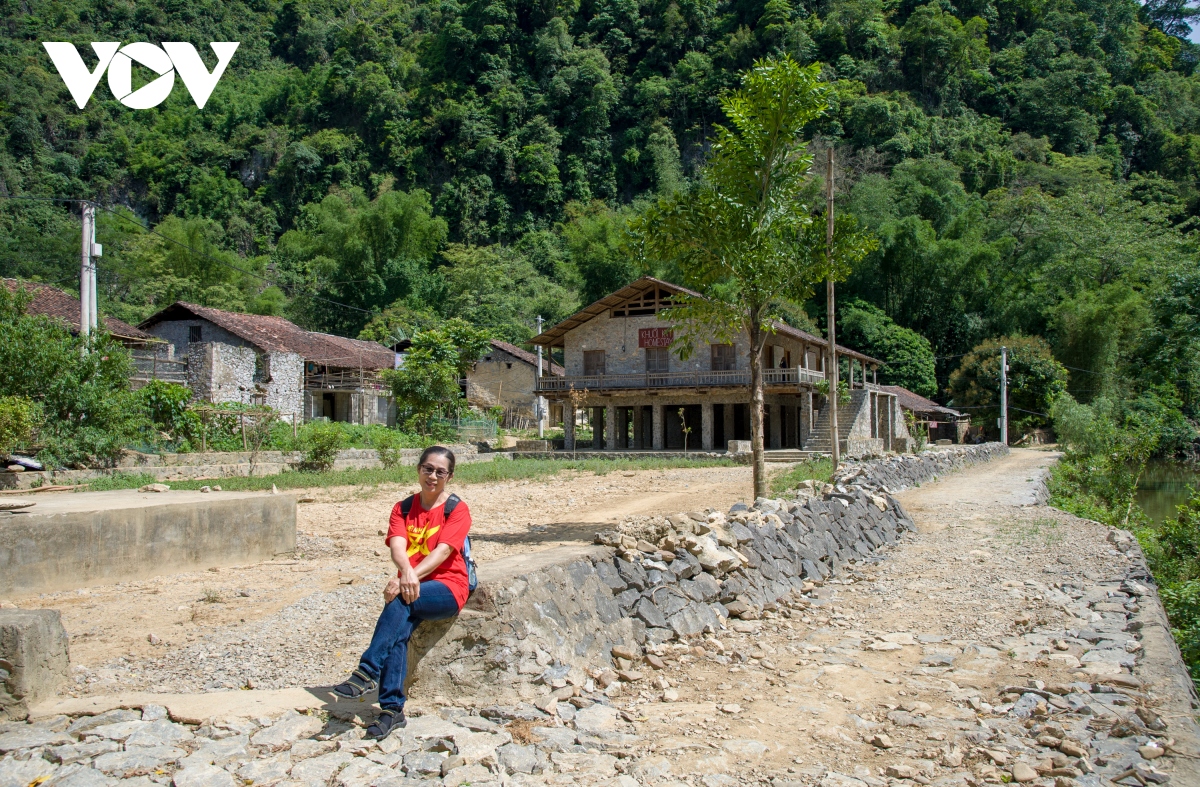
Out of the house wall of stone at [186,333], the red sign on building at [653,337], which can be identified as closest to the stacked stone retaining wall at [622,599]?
the red sign on building at [653,337]

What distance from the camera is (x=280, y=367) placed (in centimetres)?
3434

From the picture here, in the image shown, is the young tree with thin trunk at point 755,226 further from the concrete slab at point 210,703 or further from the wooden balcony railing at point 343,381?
the wooden balcony railing at point 343,381

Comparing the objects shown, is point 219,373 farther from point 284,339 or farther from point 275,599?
point 275,599

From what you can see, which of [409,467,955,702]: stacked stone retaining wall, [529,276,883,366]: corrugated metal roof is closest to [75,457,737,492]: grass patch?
[529,276,883,366]: corrugated metal roof

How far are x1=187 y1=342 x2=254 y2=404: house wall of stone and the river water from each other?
3051 centimetres

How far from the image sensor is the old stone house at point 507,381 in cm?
4684

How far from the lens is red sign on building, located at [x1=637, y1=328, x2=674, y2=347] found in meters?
33.7

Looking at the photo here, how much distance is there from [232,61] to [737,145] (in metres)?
103

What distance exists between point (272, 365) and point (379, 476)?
17.3m

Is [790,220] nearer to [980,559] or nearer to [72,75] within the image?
[980,559]

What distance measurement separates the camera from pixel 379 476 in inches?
747

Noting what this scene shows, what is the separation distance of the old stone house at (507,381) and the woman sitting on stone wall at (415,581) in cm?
4199

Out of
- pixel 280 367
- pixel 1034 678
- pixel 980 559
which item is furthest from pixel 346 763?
pixel 280 367

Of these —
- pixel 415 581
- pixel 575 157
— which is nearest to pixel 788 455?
pixel 415 581
